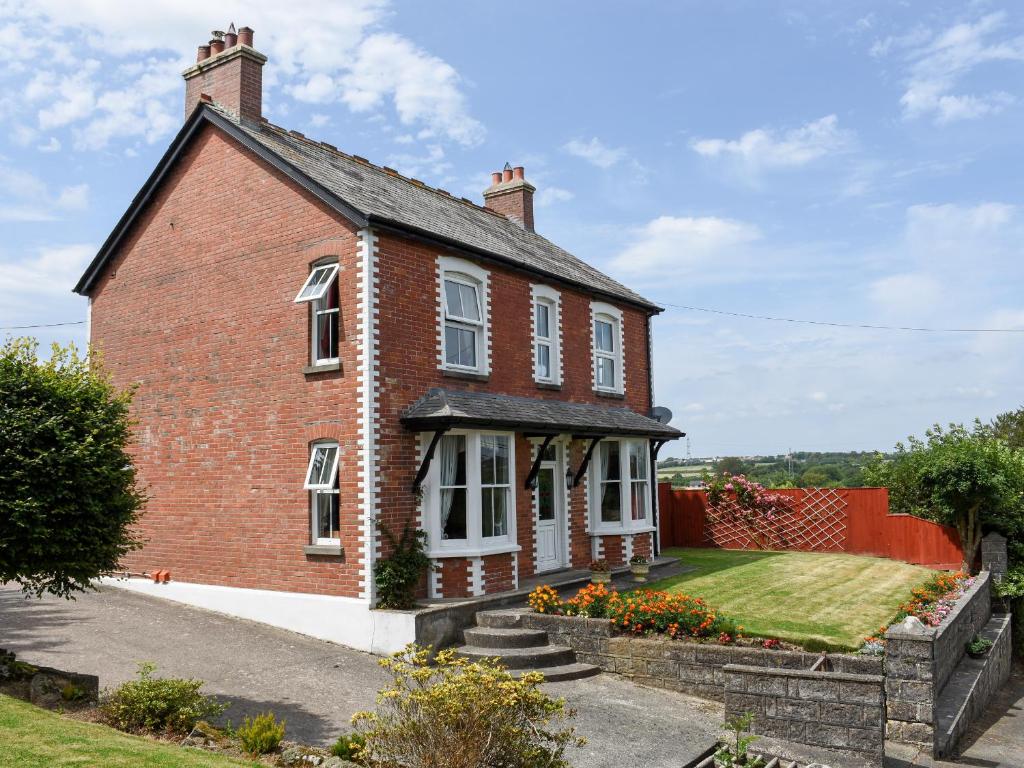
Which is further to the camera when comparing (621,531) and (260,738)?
(621,531)

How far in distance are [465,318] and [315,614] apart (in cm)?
566

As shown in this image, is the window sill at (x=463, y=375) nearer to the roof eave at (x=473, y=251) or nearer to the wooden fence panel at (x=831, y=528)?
the roof eave at (x=473, y=251)

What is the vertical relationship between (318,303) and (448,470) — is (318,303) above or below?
above

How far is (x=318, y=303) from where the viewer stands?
1387cm

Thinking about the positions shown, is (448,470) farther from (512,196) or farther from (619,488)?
(512,196)

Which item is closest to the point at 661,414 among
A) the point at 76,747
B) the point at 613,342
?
the point at 613,342

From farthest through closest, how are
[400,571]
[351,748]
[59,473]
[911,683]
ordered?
[400,571]
[911,683]
[59,473]
[351,748]

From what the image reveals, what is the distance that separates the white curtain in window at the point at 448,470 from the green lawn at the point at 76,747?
6492 mm

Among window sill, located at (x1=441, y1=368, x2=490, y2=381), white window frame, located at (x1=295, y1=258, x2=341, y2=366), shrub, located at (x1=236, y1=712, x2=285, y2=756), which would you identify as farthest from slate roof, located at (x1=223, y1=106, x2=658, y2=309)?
shrub, located at (x1=236, y1=712, x2=285, y2=756)

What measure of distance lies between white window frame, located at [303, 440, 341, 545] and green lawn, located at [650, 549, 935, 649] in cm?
659

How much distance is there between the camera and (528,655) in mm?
11977

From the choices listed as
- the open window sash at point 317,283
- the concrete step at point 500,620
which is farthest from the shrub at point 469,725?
the open window sash at point 317,283

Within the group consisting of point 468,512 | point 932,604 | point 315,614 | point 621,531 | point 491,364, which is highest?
point 491,364

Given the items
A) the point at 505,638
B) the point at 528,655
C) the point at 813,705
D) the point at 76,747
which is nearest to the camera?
the point at 76,747
